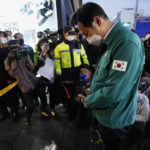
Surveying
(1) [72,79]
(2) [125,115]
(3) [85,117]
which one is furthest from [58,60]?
(2) [125,115]

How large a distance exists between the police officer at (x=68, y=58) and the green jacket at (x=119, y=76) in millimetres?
1382

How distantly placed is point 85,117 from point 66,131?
0.44 meters

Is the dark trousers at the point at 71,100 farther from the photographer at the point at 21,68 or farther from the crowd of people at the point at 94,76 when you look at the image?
the photographer at the point at 21,68

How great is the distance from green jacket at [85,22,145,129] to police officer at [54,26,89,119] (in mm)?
1382

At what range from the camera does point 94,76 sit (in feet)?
3.45

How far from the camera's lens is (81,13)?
2.80ft

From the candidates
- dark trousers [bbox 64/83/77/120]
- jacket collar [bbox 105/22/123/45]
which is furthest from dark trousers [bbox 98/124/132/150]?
dark trousers [bbox 64/83/77/120]

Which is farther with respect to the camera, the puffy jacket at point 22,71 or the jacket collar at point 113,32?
the puffy jacket at point 22,71

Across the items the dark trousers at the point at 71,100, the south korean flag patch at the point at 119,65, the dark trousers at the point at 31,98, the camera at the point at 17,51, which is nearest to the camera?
the south korean flag patch at the point at 119,65

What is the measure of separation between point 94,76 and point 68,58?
1296 mm

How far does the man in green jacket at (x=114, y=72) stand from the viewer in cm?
73

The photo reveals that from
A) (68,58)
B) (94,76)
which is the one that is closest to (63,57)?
(68,58)

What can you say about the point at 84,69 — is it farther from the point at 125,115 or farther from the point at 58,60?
the point at 125,115

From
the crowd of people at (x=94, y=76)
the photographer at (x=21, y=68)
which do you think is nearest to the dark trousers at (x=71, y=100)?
the crowd of people at (x=94, y=76)
